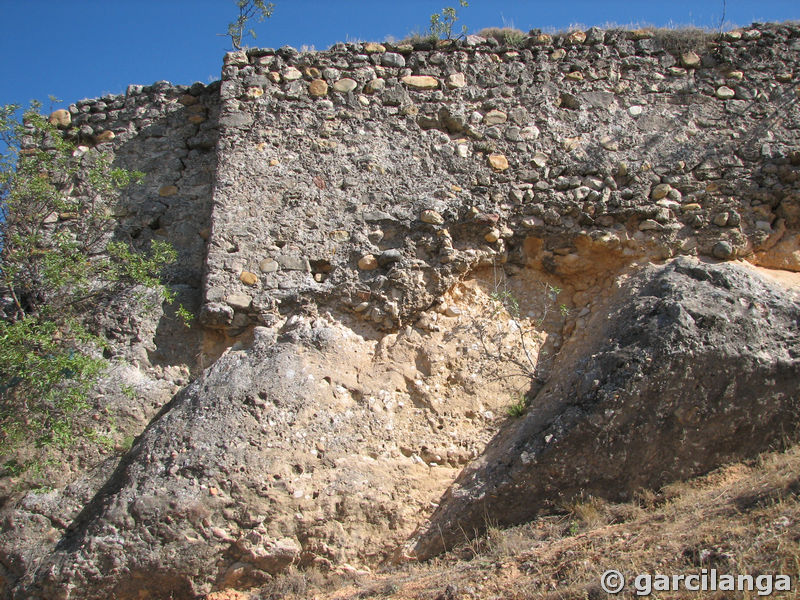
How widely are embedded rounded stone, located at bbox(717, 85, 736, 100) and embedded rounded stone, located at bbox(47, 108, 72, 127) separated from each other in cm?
483

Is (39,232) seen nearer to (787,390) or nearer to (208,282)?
(208,282)

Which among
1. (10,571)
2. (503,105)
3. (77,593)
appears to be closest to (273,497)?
(77,593)

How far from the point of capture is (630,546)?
3.21 m

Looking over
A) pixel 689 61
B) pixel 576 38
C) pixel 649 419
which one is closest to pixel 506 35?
pixel 576 38

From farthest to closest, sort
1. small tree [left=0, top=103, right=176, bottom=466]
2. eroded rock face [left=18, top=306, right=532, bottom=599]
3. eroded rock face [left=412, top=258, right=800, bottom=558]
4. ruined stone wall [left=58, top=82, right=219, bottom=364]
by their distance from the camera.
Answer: ruined stone wall [left=58, top=82, right=219, bottom=364]
small tree [left=0, top=103, right=176, bottom=466]
eroded rock face [left=412, top=258, right=800, bottom=558]
eroded rock face [left=18, top=306, right=532, bottom=599]

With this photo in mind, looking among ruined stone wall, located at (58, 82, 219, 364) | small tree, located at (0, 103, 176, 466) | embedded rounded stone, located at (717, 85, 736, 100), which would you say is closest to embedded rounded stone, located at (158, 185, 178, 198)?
ruined stone wall, located at (58, 82, 219, 364)

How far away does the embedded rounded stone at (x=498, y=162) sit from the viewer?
16.3 ft

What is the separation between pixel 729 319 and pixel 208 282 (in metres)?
3.06

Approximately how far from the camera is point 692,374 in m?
3.78

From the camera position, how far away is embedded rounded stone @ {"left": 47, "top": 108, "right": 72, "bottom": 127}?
17.9 feet

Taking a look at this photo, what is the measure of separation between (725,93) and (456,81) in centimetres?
195

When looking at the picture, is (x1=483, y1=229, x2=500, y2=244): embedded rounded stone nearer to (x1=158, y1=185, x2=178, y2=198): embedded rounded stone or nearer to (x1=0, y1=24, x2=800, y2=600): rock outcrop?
(x1=0, y1=24, x2=800, y2=600): rock outcrop

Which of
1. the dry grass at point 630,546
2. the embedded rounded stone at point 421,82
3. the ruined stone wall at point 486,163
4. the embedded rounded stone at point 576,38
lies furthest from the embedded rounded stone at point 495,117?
the dry grass at point 630,546

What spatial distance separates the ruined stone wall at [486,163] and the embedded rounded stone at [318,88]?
0.02 m
